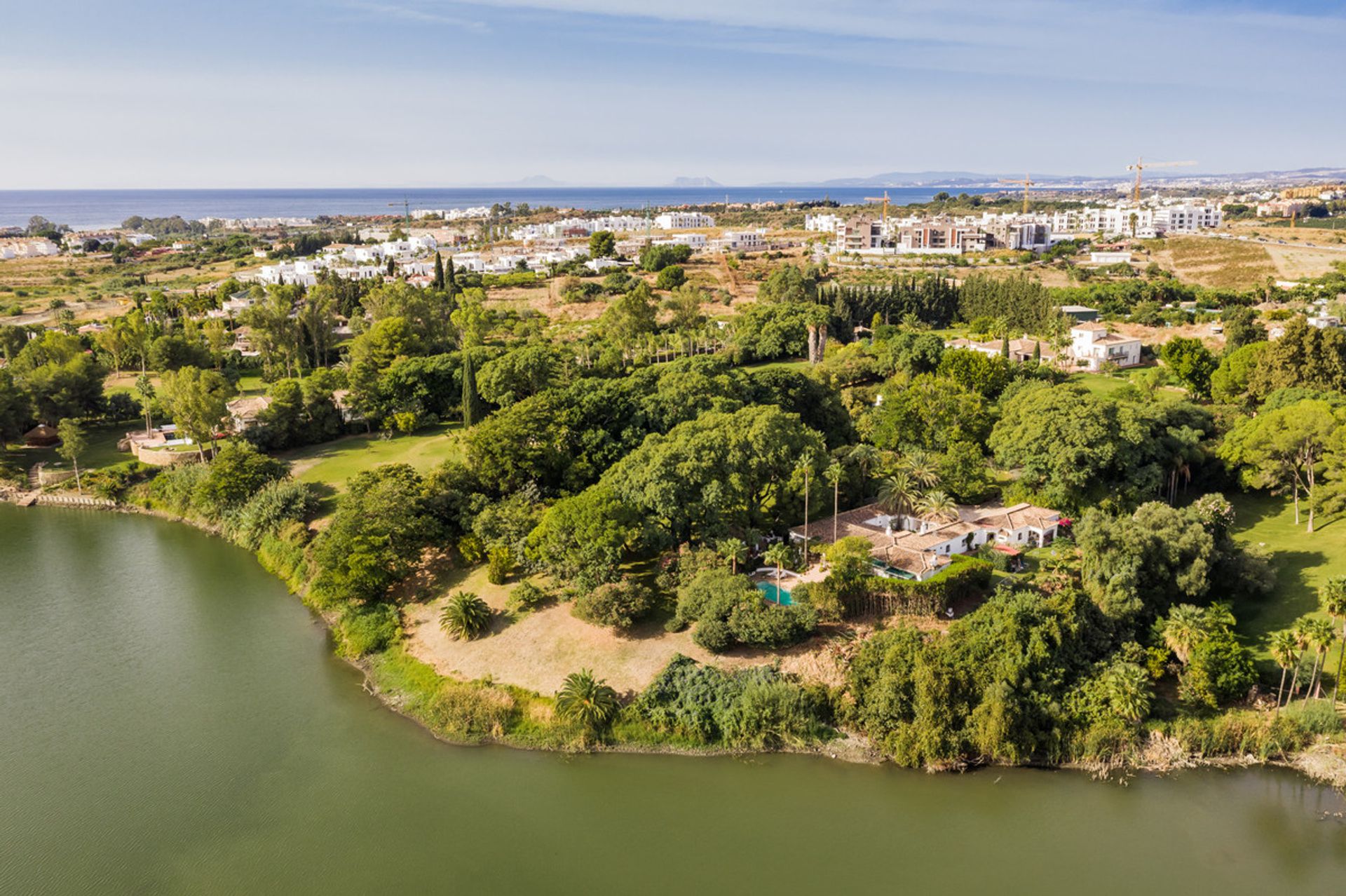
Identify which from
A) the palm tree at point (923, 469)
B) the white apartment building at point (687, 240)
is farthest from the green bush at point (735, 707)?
the white apartment building at point (687, 240)

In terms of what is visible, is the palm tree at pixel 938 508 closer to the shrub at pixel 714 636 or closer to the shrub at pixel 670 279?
the shrub at pixel 714 636

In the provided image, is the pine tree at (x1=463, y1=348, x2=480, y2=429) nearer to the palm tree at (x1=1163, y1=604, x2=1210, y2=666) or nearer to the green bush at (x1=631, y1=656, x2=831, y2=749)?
the green bush at (x1=631, y1=656, x2=831, y2=749)

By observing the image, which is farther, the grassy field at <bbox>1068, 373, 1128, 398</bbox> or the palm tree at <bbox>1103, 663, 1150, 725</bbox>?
the grassy field at <bbox>1068, 373, 1128, 398</bbox>

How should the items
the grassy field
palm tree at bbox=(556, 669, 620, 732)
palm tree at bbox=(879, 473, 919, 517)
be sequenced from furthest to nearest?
1. the grassy field
2. palm tree at bbox=(879, 473, 919, 517)
3. palm tree at bbox=(556, 669, 620, 732)

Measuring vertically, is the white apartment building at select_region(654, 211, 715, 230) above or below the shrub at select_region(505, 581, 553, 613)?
above

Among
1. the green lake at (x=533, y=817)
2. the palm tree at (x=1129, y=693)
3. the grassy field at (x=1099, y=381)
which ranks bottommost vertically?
the green lake at (x=533, y=817)

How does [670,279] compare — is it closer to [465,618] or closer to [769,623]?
[465,618]

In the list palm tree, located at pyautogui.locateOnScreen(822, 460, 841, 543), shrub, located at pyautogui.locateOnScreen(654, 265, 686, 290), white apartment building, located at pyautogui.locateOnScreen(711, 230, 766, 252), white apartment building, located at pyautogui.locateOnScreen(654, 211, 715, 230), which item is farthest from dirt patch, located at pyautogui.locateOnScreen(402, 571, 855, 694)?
white apartment building, located at pyautogui.locateOnScreen(654, 211, 715, 230)
